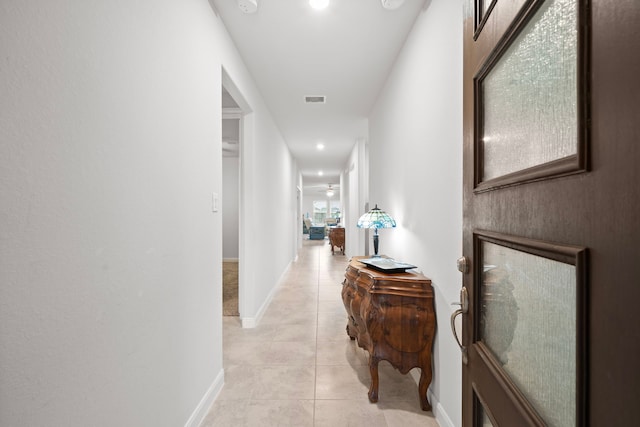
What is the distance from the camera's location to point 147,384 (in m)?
1.20

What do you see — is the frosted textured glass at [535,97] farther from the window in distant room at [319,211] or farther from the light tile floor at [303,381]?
the window in distant room at [319,211]

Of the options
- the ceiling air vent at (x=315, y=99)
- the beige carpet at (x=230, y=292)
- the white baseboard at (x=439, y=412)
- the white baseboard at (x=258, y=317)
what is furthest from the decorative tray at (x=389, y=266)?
the ceiling air vent at (x=315, y=99)

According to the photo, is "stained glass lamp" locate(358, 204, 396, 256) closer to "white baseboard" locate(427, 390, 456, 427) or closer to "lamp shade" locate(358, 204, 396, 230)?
"lamp shade" locate(358, 204, 396, 230)

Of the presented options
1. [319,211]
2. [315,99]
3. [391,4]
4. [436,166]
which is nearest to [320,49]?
[391,4]

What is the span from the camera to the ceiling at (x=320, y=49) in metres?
2.01

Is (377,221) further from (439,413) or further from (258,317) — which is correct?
(258,317)

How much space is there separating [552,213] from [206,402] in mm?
1985

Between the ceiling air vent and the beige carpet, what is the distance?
259cm

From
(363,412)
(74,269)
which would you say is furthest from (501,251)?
(363,412)

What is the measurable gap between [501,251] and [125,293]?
3.88ft

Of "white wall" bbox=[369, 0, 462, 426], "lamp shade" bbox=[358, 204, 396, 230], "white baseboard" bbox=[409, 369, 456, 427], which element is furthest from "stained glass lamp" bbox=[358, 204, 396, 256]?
"white baseboard" bbox=[409, 369, 456, 427]

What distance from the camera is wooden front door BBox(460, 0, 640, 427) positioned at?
0.37 metres

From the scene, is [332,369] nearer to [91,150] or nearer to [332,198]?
[91,150]

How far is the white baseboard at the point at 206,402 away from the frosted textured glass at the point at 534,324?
155cm
